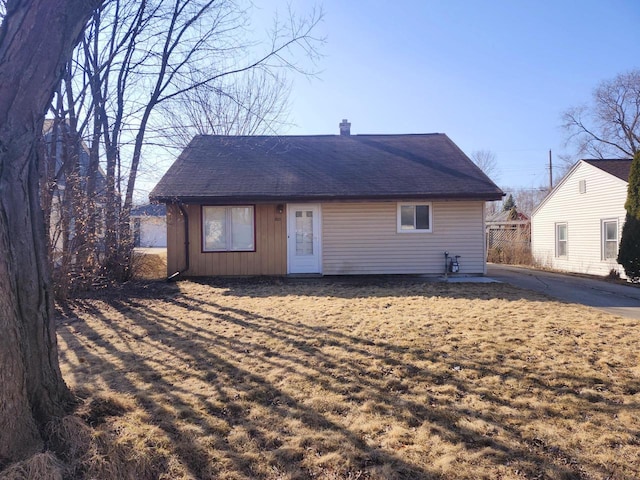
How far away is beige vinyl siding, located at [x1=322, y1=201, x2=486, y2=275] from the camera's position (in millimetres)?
11469

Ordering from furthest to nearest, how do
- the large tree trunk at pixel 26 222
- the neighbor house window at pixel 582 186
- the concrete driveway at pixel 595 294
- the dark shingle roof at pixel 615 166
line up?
the neighbor house window at pixel 582 186 < the dark shingle roof at pixel 615 166 < the concrete driveway at pixel 595 294 < the large tree trunk at pixel 26 222

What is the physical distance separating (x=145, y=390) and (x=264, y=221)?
7.96 meters

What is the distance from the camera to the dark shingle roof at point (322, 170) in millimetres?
10930

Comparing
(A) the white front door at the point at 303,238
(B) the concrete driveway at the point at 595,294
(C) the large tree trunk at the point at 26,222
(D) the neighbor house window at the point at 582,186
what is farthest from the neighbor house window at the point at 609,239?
(C) the large tree trunk at the point at 26,222

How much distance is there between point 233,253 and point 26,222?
8688mm

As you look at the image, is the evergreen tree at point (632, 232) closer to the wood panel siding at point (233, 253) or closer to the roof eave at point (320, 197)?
the roof eave at point (320, 197)

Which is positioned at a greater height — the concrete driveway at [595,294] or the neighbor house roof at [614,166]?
the neighbor house roof at [614,166]

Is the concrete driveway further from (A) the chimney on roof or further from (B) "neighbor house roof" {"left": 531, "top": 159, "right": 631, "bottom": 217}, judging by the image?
(A) the chimney on roof

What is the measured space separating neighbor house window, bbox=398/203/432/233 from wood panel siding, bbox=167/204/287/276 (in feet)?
11.2

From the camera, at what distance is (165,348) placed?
5.04 metres

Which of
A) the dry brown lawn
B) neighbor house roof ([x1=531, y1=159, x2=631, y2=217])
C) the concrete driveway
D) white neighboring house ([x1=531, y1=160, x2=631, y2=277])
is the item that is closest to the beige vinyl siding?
the concrete driveway

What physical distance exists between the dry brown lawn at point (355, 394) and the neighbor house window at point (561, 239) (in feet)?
40.2

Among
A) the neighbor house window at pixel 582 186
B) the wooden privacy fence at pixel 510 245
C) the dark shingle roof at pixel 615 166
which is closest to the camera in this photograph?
the dark shingle roof at pixel 615 166

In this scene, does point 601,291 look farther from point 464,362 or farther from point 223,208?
point 223,208
